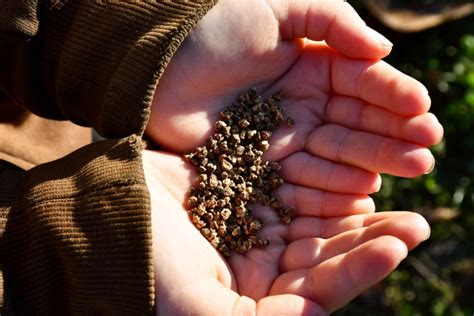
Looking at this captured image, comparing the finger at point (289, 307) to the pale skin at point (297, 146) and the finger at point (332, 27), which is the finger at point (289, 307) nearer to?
the pale skin at point (297, 146)

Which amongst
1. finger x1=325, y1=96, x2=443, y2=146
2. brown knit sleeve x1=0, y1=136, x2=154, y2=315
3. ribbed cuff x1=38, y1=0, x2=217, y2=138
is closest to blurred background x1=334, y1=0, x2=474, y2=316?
finger x1=325, y1=96, x2=443, y2=146

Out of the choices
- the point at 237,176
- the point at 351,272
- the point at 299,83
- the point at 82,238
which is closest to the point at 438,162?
the point at 299,83

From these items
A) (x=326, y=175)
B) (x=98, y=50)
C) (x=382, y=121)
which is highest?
(x=98, y=50)

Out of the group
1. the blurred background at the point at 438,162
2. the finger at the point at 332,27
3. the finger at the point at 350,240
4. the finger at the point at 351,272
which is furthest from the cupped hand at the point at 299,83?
the blurred background at the point at 438,162

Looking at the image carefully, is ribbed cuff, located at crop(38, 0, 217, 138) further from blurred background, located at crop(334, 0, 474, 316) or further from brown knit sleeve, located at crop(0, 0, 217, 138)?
blurred background, located at crop(334, 0, 474, 316)

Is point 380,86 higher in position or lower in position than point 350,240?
higher

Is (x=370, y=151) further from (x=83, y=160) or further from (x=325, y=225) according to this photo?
(x=83, y=160)
